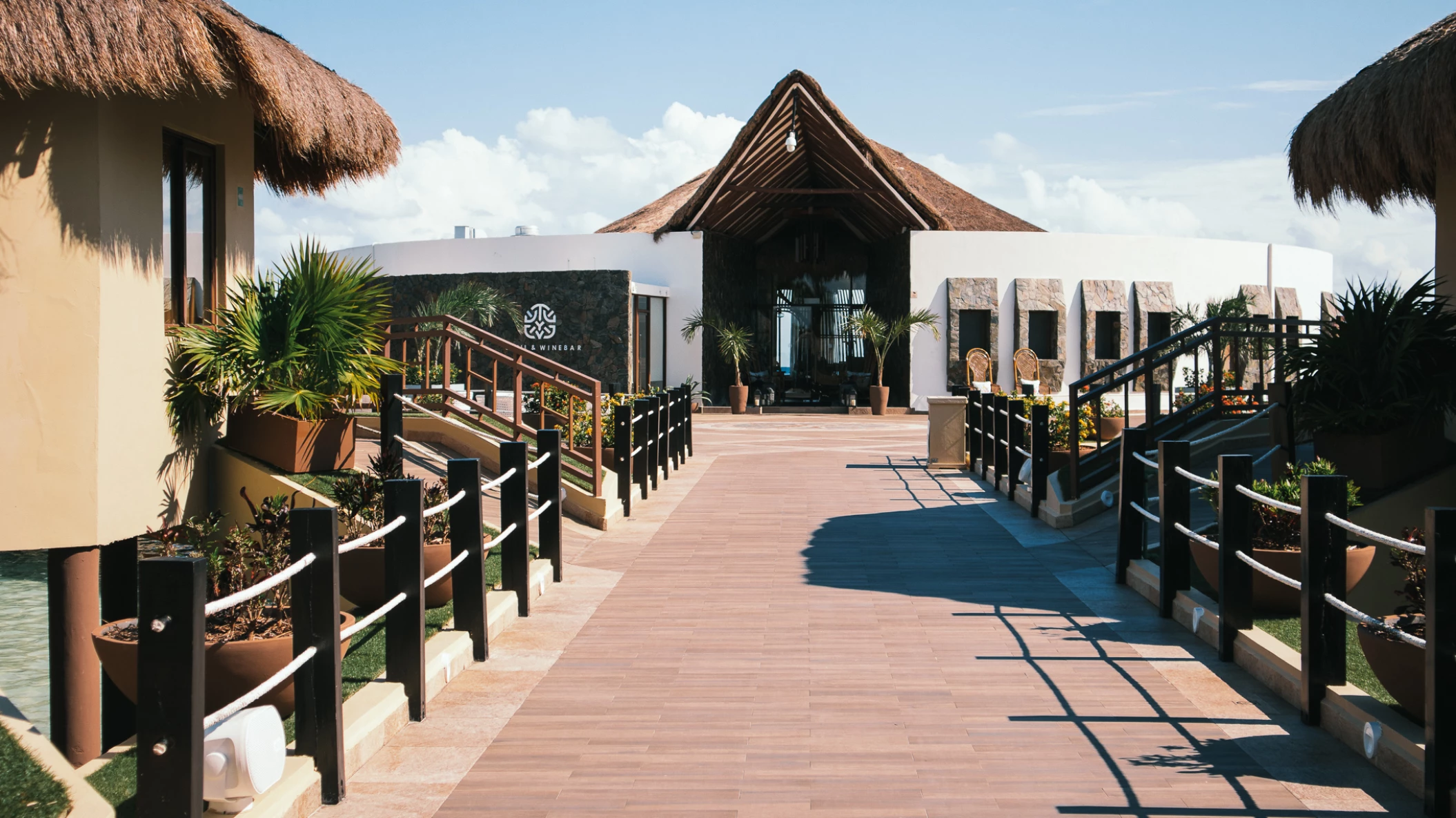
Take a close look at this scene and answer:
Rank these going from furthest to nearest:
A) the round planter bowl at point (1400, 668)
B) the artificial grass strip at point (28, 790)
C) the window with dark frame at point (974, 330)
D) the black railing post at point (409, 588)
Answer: the window with dark frame at point (974, 330), the black railing post at point (409, 588), the round planter bowl at point (1400, 668), the artificial grass strip at point (28, 790)

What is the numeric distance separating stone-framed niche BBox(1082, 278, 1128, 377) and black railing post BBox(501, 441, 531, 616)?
22.0 m

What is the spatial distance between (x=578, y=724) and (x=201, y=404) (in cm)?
443

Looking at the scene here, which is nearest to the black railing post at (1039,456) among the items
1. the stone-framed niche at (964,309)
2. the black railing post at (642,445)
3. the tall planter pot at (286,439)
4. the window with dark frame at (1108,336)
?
the black railing post at (642,445)

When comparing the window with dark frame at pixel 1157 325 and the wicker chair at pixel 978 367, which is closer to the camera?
the wicker chair at pixel 978 367

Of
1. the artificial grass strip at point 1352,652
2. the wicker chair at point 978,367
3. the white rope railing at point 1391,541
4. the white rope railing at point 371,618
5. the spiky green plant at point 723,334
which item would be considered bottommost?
the artificial grass strip at point 1352,652

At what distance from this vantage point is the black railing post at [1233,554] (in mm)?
5652

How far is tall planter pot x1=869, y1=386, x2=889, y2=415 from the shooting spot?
88.4ft

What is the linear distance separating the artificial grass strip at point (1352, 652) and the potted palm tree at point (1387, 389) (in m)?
2.06

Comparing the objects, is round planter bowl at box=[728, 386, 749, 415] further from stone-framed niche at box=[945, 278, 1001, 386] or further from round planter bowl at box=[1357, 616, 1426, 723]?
round planter bowl at box=[1357, 616, 1426, 723]

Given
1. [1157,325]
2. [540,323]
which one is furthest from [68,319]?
[1157,325]

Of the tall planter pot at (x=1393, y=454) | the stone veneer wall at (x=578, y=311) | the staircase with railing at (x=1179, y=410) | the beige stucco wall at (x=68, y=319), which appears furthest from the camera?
the stone veneer wall at (x=578, y=311)

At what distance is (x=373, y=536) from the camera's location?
448cm

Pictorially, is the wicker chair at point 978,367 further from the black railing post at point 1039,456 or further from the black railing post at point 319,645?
the black railing post at point 319,645

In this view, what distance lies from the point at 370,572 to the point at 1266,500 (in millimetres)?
4340
